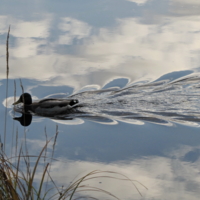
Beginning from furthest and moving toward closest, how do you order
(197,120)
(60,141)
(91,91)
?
(91,91)
(197,120)
(60,141)

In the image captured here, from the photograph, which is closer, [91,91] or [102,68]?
[91,91]

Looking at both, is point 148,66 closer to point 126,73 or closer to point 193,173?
point 126,73

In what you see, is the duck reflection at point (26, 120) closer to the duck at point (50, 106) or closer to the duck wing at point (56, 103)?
the duck at point (50, 106)

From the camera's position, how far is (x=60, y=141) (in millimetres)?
7195

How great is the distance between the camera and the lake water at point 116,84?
20.6 ft

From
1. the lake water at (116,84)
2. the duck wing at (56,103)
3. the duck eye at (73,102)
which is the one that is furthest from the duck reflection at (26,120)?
the duck eye at (73,102)

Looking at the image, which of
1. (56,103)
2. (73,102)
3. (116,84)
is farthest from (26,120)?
(116,84)

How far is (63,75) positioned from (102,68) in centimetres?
93

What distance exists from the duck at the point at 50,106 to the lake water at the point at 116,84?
19cm

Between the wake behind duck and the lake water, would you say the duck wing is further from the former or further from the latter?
the lake water

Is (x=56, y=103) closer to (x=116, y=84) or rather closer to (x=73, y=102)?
(x=73, y=102)

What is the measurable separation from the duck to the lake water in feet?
0.62

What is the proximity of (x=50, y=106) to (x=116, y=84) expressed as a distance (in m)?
1.70

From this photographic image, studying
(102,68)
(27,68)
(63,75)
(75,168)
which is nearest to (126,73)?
Result: (102,68)
